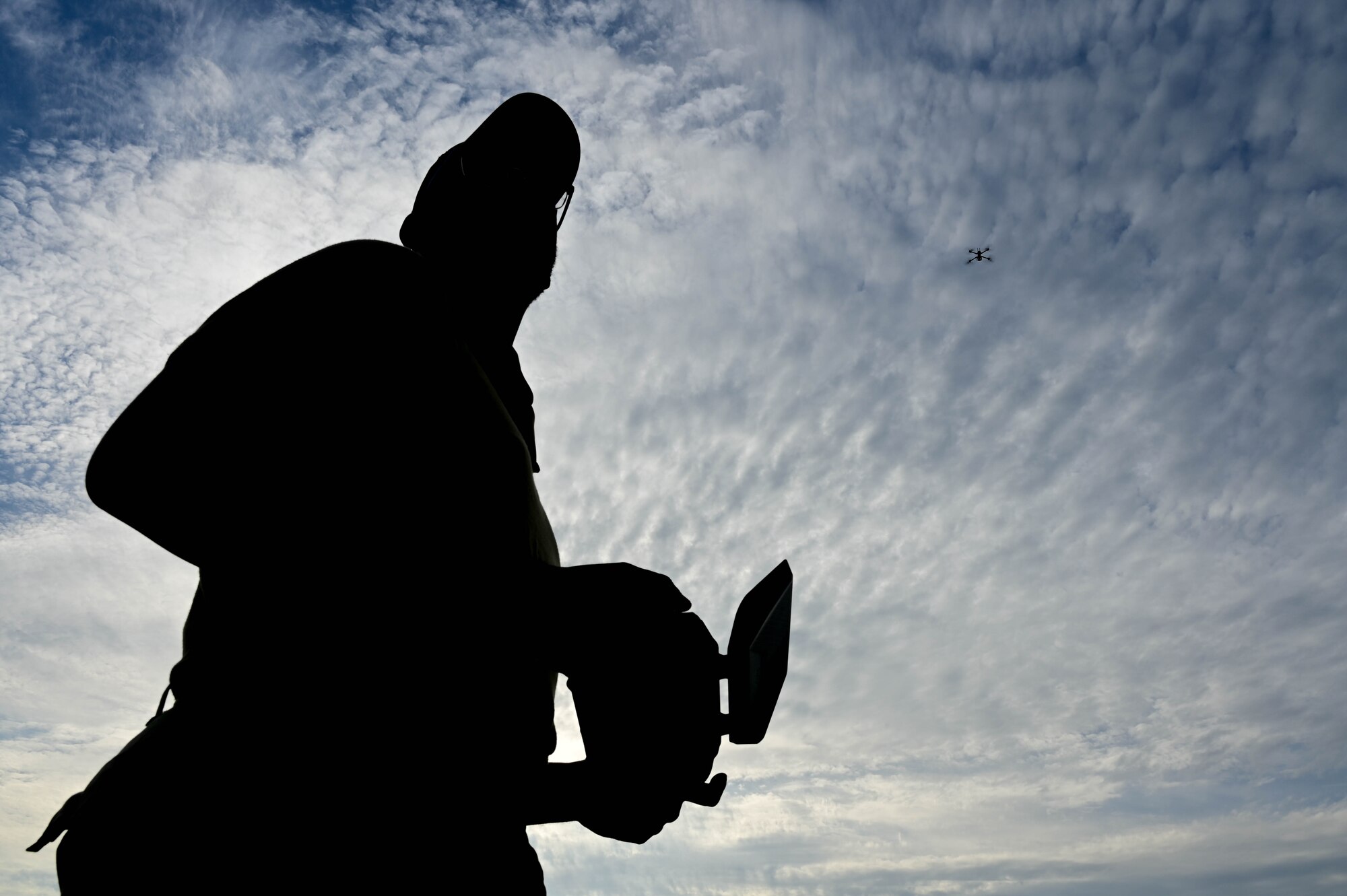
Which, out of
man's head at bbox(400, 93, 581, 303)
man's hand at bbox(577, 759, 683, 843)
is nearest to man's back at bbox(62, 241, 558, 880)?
man's hand at bbox(577, 759, 683, 843)

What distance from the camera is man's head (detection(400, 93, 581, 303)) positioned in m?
2.59

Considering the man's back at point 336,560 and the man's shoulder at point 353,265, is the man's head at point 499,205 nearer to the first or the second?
the man's shoulder at point 353,265

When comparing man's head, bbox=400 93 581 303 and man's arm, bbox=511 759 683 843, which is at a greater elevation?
man's head, bbox=400 93 581 303

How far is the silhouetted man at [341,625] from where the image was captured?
1.61m

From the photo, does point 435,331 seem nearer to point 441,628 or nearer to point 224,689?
point 441,628

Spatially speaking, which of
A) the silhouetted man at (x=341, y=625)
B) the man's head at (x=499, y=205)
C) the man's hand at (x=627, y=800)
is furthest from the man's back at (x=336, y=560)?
the man's head at (x=499, y=205)

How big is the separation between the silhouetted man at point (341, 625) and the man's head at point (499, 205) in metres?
0.62

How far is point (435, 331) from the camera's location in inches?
79.7


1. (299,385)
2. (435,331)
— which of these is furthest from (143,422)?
(435,331)

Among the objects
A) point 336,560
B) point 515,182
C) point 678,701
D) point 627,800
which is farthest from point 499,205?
point 627,800

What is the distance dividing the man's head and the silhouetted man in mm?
617

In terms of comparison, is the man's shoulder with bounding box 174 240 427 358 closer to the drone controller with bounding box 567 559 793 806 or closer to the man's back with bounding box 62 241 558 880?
the man's back with bounding box 62 241 558 880

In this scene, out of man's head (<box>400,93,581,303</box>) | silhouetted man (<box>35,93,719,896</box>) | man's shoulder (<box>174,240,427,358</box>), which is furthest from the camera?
man's head (<box>400,93,581,303</box>)

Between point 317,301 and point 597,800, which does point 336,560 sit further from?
point 597,800
